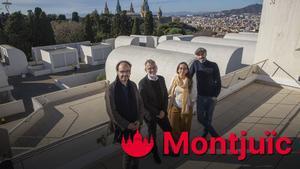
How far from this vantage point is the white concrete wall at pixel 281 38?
6.80m

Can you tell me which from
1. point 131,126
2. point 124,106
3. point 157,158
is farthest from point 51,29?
point 131,126

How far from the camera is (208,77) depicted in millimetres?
3945

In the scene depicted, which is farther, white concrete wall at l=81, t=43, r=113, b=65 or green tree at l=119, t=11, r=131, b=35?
green tree at l=119, t=11, r=131, b=35

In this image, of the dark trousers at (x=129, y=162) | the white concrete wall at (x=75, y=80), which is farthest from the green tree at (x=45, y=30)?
the dark trousers at (x=129, y=162)

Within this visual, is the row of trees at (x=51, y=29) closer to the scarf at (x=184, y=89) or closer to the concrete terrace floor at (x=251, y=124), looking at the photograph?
the concrete terrace floor at (x=251, y=124)

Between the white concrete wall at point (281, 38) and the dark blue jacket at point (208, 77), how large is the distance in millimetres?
4504

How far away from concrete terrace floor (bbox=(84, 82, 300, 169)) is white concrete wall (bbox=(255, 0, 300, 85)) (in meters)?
0.68

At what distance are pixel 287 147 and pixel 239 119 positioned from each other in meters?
1.29

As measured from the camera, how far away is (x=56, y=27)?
3975 cm

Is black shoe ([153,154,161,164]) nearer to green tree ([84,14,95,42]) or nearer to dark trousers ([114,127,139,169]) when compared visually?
dark trousers ([114,127,139,169])

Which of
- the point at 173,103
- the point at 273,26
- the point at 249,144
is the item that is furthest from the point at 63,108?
the point at 273,26

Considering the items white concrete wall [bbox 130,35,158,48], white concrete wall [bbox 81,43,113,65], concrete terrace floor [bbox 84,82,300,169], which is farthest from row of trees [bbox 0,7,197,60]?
concrete terrace floor [bbox 84,82,300,169]

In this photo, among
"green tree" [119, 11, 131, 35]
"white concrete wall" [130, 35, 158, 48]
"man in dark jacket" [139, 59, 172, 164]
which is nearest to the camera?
"man in dark jacket" [139, 59, 172, 164]

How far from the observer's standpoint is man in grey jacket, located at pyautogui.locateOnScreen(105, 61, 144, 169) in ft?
9.53
